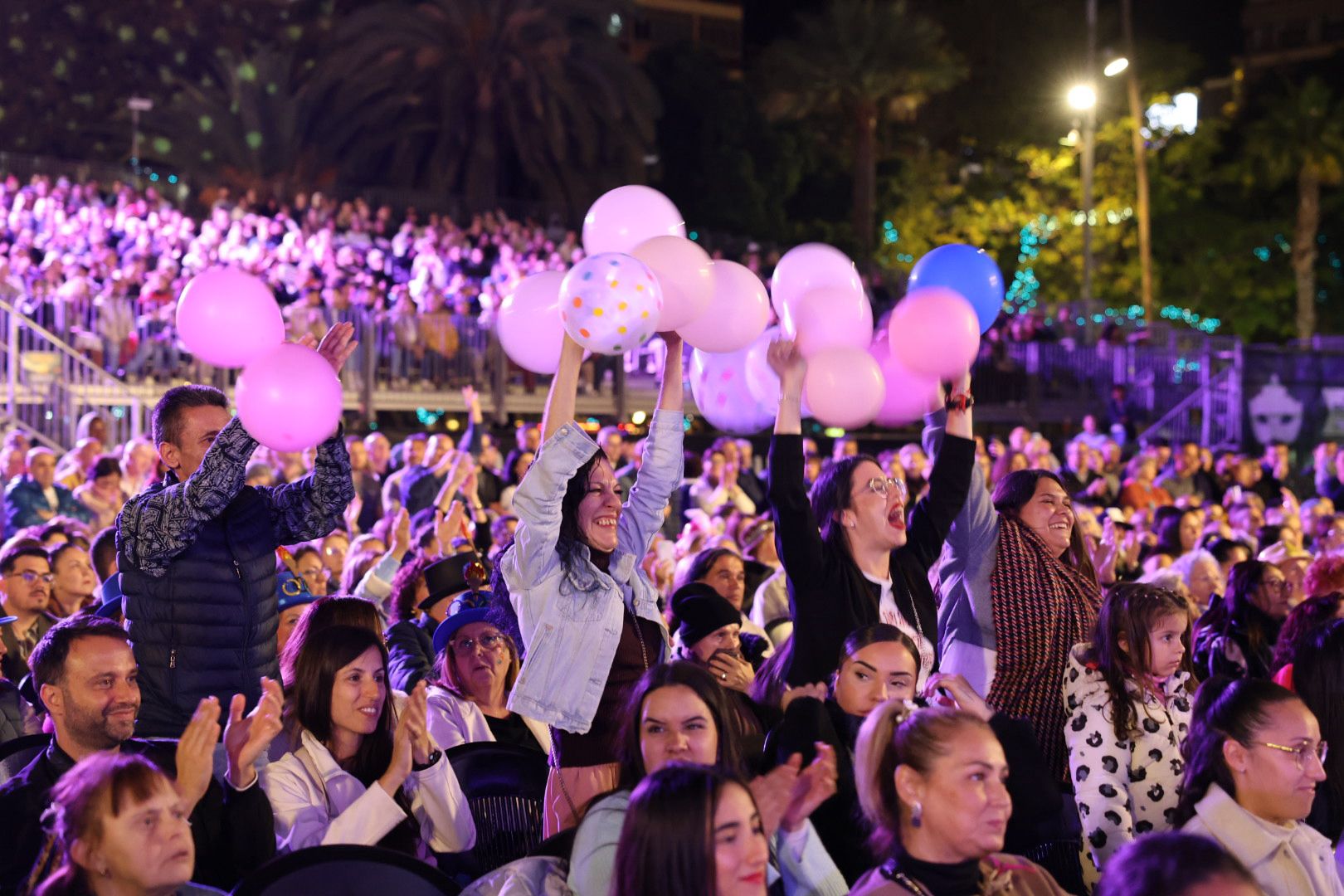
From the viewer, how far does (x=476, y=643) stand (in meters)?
4.96

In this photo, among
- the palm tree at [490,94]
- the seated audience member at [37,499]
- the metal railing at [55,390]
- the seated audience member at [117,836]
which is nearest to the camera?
the seated audience member at [117,836]

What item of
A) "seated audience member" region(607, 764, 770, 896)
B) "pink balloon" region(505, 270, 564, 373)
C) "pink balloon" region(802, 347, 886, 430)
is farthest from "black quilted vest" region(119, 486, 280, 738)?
"seated audience member" region(607, 764, 770, 896)

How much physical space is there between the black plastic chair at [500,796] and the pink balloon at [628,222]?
1534mm

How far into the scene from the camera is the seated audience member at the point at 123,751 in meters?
3.42

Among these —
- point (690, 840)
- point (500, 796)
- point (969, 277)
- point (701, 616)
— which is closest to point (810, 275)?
point (969, 277)

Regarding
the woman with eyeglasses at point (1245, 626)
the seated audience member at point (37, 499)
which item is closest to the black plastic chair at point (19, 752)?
the woman with eyeglasses at point (1245, 626)

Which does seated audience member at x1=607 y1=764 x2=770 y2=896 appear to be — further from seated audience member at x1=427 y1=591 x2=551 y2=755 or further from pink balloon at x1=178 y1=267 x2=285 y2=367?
pink balloon at x1=178 y1=267 x2=285 y2=367

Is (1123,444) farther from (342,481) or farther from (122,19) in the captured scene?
(122,19)

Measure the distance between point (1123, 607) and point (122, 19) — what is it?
39886mm

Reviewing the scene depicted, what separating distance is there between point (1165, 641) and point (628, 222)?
1973 millimetres

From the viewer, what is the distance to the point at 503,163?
37.8 m

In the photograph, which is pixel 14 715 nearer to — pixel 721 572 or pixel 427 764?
pixel 427 764

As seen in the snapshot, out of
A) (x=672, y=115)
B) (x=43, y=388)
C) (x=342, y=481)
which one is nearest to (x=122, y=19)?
(x=672, y=115)

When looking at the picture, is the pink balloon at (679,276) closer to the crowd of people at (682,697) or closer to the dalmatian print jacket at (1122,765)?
the crowd of people at (682,697)
